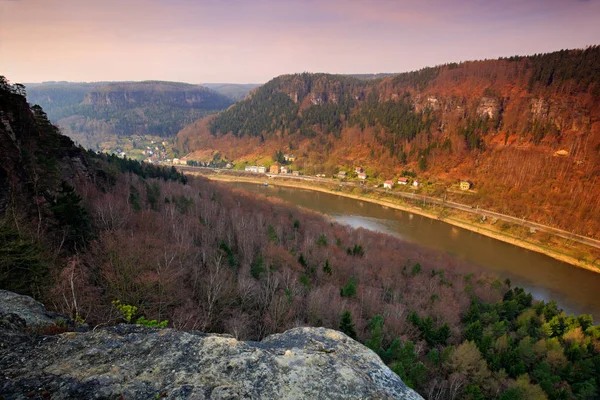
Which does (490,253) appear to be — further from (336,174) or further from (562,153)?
(336,174)

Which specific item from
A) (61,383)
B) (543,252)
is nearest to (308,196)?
(543,252)

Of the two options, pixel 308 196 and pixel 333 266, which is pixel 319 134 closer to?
pixel 308 196

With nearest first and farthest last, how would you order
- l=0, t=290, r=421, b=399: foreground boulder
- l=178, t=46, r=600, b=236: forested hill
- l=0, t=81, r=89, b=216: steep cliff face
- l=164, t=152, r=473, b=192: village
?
l=0, t=290, r=421, b=399: foreground boulder < l=0, t=81, r=89, b=216: steep cliff face < l=178, t=46, r=600, b=236: forested hill < l=164, t=152, r=473, b=192: village

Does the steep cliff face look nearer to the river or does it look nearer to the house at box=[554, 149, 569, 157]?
the river

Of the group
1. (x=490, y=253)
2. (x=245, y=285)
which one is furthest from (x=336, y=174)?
(x=245, y=285)

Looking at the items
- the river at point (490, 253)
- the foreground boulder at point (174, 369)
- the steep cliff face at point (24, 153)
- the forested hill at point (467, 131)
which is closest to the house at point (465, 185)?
the forested hill at point (467, 131)

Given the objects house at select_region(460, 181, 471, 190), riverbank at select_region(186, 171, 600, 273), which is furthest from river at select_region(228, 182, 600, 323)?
house at select_region(460, 181, 471, 190)
